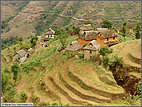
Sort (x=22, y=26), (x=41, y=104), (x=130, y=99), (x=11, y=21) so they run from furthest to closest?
(x=11, y=21) → (x=22, y=26) → (x=41, y=104) → (x=130, y=99)

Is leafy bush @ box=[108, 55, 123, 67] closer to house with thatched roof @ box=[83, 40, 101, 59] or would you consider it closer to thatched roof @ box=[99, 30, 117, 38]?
house with thatched roof @ box=[83, 40, 101, 59]

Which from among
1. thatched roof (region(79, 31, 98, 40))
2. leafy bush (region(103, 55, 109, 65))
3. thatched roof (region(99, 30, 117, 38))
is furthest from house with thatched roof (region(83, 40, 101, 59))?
thatched roof (region(99, 30, 117, 38))

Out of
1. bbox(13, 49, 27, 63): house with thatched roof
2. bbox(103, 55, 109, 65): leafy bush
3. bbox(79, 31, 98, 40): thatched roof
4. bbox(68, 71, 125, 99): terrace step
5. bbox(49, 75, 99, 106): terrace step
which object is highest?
bbox(79, 31, 98, 40): thatched roof

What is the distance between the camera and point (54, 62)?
28.0 metres

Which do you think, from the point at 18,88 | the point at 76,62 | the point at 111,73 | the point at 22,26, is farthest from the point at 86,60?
the point at 22,26

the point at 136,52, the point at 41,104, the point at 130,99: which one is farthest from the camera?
the point at 136,52

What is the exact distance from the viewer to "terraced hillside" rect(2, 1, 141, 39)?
68481 mm

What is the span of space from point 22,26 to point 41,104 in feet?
257

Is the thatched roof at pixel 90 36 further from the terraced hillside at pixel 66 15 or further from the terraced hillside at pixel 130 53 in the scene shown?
the terraced hillside at pixel 66 15

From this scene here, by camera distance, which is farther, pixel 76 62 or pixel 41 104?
pixel 76 62

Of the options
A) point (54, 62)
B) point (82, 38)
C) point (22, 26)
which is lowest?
point (22, 26)

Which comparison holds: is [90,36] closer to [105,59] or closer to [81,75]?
[105,59]

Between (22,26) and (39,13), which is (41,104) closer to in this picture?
(22,26)

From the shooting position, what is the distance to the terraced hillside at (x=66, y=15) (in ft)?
225
